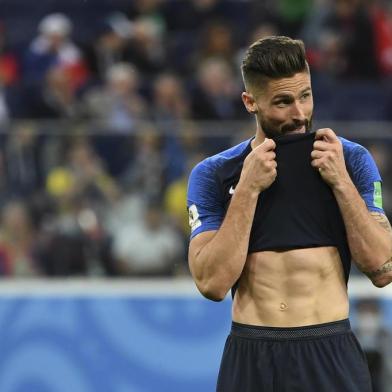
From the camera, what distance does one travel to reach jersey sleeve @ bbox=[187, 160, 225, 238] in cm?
386

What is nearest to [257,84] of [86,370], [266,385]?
[266,385]

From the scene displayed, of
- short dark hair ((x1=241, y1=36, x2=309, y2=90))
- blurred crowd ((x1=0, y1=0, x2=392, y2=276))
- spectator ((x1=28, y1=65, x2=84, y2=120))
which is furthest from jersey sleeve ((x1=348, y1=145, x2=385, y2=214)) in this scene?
spectator ((x1=28, y1=65, x2=84, y2=120))

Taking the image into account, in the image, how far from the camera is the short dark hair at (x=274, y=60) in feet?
12.1

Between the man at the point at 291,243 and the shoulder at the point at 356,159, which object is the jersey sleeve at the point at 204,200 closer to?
the man at the point at 291,243

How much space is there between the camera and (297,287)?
3.74 meters

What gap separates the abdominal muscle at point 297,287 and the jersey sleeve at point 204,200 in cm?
19

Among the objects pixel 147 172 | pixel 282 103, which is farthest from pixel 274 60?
pixel 147 172

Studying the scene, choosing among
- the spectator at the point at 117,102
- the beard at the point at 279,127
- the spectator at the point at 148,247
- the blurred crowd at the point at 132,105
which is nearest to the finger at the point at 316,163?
the beard at the point at 279,127

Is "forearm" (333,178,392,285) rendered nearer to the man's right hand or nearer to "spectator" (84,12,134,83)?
the man's right hand

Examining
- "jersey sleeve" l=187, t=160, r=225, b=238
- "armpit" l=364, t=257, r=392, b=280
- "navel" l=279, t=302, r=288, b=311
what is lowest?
"navel" l=279, t=302, r=288, b=311

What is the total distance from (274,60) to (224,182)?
0.45 meters

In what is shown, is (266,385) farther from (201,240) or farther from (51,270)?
(51,270)

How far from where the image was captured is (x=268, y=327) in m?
3.76

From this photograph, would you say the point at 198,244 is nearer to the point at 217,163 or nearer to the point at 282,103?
the point at 217,163
